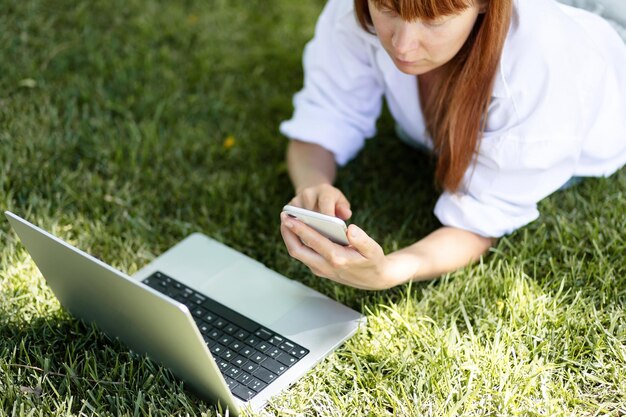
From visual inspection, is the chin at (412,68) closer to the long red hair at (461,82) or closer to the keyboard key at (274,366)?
the long red hair at (461,82)

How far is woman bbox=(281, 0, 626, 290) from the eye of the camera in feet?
5.44

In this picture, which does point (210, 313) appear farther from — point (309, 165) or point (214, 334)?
point (309, 165)

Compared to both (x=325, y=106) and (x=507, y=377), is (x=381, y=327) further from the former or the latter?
(x=325, y=106)

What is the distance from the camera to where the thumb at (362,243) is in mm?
1564

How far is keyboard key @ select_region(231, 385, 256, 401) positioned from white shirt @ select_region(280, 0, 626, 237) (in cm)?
60

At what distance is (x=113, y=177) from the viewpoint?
90.8 inches

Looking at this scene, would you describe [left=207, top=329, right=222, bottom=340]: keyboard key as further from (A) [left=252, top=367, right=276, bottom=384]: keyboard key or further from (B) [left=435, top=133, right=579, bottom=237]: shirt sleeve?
(B) [left=435, top=133, right=579, bottom=237]: shirt sleeve

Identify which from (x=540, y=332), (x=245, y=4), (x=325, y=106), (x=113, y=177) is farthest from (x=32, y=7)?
(x=540, y=332)

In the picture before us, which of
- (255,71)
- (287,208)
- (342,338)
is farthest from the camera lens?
(255,71)

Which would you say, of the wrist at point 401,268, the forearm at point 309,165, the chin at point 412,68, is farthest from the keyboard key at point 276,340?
the chin at point 412,68

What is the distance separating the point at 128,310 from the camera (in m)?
1.58

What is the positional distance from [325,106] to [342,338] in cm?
67

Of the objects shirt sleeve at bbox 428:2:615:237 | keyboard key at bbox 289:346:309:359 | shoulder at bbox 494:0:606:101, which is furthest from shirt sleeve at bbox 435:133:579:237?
keyboard key at bbox 289:346:309:359

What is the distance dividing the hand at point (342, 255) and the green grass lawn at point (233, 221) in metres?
0.15
